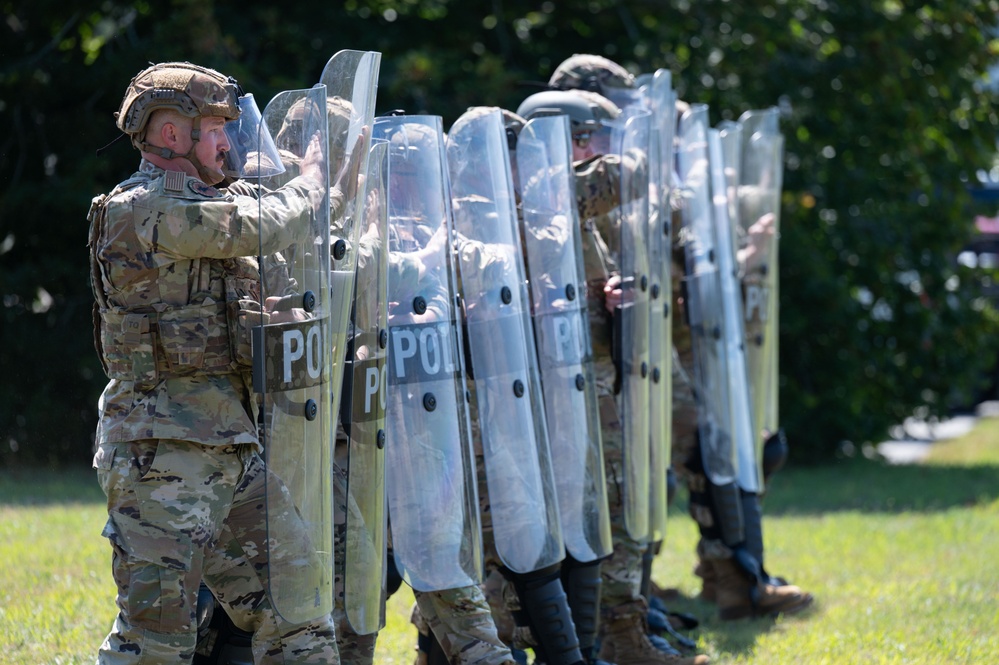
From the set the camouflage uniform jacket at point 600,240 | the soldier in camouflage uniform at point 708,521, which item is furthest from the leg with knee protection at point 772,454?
the camouflage uniform jacket at point 600,240

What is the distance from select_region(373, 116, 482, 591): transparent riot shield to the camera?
13.8 feet

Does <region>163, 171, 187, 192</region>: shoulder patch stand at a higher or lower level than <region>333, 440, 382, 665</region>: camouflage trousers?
higher

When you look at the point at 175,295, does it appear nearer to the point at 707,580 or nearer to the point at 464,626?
the point at 464,626

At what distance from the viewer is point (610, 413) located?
5.16 metres

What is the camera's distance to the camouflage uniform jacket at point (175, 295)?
11.4 feet

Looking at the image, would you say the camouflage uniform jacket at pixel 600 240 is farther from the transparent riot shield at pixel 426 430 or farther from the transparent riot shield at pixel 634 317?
the transparent riot shield at pixel 426 430

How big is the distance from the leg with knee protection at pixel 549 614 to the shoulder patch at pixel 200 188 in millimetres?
1786

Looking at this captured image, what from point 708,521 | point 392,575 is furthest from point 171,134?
point 708,521

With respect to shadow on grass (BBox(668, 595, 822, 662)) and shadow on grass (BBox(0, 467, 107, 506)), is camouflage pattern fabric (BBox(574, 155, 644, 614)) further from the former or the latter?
shadow on grass (BBox(0, 467, 107, 506))

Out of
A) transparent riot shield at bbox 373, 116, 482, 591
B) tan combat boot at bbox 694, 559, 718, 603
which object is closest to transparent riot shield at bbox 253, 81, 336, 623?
transparent riot shield at bbox 373, 116, 482, 591

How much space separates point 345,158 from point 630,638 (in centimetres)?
242

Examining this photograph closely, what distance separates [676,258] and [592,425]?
1644 millimetres

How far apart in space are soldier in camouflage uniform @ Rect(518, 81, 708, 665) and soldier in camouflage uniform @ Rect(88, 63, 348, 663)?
5.70ft

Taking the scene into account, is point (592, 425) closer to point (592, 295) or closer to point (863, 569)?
point (592, 295)
